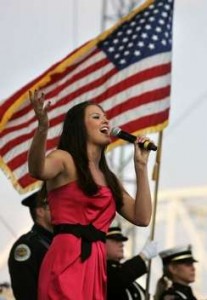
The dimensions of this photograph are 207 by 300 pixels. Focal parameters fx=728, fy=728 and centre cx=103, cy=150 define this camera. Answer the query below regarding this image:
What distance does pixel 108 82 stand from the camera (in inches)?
158

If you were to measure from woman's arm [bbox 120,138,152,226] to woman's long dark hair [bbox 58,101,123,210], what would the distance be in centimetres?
3

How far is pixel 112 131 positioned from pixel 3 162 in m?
1.97

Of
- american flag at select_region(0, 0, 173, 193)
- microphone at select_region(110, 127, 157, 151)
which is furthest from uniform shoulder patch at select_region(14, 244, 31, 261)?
american flag at select_region(0, 0, 173, 193)

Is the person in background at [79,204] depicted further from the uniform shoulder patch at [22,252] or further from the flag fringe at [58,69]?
the flag fringe at [58,69]

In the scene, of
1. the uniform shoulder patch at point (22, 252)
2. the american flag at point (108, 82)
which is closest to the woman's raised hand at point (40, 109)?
the uniform shoulder patch at point (22, 252)

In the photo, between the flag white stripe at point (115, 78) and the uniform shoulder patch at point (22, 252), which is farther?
the flag white stripe at point (115, 78)

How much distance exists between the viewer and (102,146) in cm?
202

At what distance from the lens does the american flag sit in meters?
3.82

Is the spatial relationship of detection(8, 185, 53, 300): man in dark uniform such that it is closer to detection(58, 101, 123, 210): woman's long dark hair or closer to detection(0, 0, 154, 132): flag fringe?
detection(58, 101, 123, 210): woman's long dark hair

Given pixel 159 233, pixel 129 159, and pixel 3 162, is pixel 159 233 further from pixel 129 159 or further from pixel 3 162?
pixel 3 162

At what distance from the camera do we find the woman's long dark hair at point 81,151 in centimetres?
192

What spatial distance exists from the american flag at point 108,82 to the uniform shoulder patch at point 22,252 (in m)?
1.03

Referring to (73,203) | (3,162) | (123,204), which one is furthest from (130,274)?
(3,162)

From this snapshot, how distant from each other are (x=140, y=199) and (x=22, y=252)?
0.91 metres
